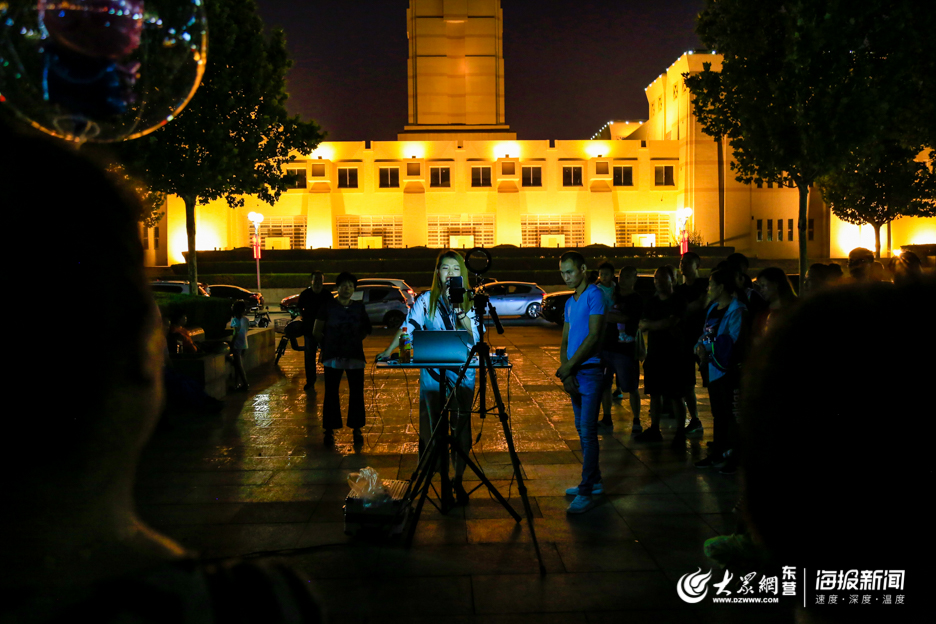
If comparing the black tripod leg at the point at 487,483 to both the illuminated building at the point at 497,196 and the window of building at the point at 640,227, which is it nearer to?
the illuminated building at the point at 497,196

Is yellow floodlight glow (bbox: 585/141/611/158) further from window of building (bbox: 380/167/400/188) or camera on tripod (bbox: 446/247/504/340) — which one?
camera on tripod (bbox: 446/247/504/340)

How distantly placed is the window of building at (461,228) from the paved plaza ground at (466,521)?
44.7 meters

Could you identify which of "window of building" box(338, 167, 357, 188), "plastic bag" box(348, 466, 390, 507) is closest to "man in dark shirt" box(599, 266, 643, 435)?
"plastic bag" box(348, 466, 390, 507)

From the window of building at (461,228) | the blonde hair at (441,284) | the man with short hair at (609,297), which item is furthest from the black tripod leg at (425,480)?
the window of building at (461,228)

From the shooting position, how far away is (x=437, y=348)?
513cm

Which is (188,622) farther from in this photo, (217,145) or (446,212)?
(446,212)

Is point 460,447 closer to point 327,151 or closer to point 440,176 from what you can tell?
point 440,176

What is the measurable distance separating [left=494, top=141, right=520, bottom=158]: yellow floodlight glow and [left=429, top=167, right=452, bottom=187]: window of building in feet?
12.6

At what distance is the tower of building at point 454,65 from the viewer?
5956cm

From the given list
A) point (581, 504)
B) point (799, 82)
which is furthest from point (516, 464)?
point (799, 82)

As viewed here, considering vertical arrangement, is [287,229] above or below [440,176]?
below

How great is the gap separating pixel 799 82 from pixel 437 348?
44.0 feet

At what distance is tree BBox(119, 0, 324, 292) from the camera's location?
1809 cm

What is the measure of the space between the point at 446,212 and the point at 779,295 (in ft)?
156
